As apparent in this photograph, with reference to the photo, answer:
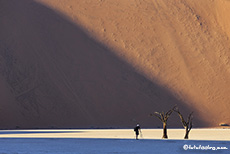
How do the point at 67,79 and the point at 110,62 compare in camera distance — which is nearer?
the point at 67,79

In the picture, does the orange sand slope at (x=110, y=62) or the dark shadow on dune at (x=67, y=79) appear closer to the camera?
the dark shadow on dune at (x=67, y=79)

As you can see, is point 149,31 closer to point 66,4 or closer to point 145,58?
point 145,58

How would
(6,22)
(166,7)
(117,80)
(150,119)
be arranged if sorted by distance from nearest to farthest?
(150,119) < (117,80) < (6,22) < (166,7)

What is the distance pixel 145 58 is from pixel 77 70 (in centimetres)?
870

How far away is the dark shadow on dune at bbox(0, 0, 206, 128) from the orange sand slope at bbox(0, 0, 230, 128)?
12cm

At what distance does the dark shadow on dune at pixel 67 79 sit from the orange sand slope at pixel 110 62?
12 centimetres

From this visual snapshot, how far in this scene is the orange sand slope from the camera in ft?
208

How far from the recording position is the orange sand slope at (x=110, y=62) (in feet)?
208

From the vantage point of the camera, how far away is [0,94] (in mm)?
63312

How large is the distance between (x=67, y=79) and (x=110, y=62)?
614cm

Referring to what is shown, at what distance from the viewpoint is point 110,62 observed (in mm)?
68875

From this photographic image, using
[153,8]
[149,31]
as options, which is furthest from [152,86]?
[153,8]

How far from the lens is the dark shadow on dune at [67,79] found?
62.6 meters

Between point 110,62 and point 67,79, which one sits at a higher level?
point 110,62
